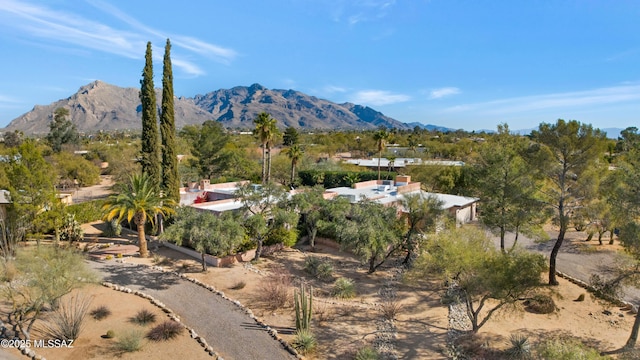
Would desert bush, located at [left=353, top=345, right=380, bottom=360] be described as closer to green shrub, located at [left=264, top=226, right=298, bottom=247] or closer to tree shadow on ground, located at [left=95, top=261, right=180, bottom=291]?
tree shadow on ground, located at [left=95, top=261, right=180, bottom=291]

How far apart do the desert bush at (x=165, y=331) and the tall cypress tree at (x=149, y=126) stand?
14220mm

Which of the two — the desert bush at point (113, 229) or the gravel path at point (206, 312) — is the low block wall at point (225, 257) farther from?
the desert bush at point (113, 229)

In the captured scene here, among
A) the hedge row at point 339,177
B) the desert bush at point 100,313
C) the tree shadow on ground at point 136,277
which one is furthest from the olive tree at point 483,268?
the hedge row at point 339,177

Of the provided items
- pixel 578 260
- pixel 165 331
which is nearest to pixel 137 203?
pixel 165 331

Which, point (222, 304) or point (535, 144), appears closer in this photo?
point (222, 304)

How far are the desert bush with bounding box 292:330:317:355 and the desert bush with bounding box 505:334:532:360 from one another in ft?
23.8

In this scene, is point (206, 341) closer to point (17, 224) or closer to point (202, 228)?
point (202, 228)

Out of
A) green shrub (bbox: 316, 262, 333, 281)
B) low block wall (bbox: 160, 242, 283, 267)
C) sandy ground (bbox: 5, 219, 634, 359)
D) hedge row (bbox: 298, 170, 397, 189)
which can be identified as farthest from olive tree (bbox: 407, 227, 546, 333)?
hedge row (bbox: 298, 170, 397, 189)

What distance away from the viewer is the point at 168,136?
2662cm

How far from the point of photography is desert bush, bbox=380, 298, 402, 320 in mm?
15966

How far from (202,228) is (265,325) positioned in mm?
6979

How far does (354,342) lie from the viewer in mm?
13938

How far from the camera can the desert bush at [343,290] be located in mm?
17828

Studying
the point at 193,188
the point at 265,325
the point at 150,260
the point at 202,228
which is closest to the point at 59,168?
the point at 193,188
